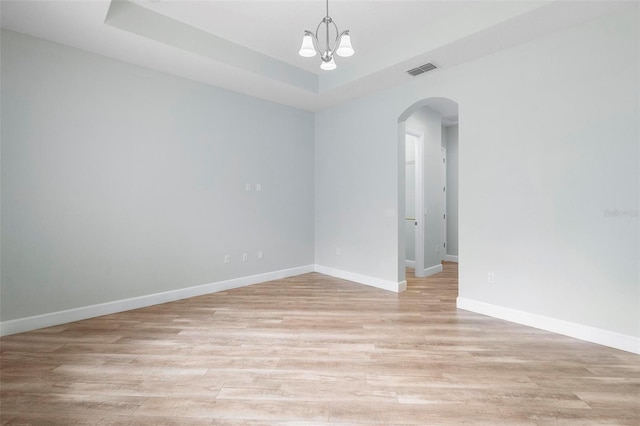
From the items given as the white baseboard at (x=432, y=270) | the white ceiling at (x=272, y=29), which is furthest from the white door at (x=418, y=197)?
the white ceiling at (x=272, y=29)

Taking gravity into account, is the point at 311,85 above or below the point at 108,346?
above

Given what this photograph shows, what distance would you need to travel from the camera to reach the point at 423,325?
318 centimetres

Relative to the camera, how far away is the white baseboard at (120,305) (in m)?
3.00

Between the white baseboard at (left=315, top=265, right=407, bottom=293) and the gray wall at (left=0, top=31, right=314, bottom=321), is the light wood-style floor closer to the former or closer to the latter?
the gray wall at (left=0, top=31, right=314, bottom=321)

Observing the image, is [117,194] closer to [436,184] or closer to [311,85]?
[311,85]

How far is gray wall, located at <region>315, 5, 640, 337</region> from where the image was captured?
8.64ft

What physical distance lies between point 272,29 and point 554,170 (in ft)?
10.8

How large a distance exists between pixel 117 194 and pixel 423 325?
372 cm

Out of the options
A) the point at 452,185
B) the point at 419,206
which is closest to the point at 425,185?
the point at 419,206

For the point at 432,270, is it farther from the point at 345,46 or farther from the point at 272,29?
the point at 272,29

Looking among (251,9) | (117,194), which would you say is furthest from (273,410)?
(251,9)

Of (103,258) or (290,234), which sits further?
(290,234)

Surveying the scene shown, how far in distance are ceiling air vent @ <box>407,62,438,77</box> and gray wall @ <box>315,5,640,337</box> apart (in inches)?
6.1

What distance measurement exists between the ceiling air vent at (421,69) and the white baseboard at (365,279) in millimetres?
2852
